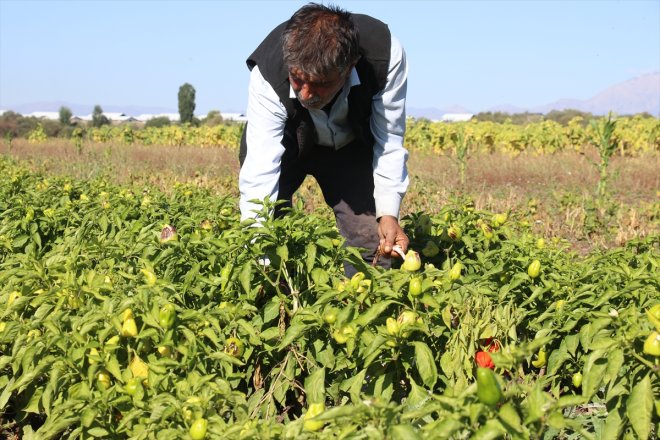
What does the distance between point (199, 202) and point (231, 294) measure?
1464 millimetres

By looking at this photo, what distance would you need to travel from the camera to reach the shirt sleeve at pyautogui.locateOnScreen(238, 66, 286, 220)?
9.62 ft

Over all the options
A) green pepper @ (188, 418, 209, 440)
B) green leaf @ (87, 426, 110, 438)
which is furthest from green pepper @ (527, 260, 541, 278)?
green leaf @ (87, 426, 110, 438)

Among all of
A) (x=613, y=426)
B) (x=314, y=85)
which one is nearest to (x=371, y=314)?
(x=613, y=426)

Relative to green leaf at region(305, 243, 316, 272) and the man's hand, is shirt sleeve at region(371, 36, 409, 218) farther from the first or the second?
green leaf at region(305, 243, 316, 272)

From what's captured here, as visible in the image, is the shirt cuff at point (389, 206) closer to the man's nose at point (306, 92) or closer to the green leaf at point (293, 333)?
the man's nose at point (306, 92)

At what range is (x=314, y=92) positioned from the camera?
2.62 metres

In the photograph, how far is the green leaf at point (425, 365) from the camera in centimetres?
190

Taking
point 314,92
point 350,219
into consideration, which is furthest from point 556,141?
point 314,92

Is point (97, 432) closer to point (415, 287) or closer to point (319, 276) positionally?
point (319, 276)

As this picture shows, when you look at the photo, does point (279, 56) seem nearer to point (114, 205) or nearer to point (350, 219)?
point (350, 219)

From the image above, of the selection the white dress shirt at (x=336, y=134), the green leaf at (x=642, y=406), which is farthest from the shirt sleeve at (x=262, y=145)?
the green leaf at (x=642, y=406)

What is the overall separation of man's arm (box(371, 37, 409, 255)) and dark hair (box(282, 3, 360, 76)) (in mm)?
425

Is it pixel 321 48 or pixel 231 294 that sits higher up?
pixel 321 48

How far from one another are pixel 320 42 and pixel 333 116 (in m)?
0.61
